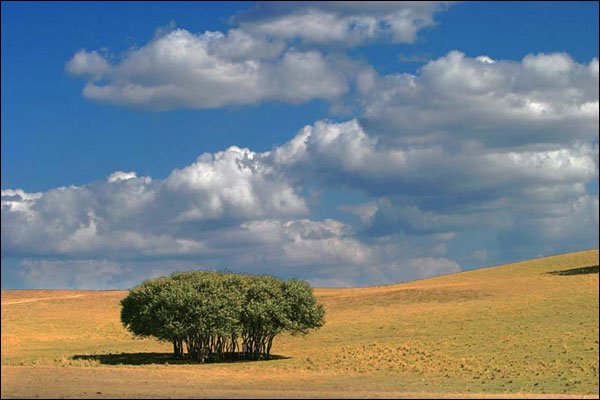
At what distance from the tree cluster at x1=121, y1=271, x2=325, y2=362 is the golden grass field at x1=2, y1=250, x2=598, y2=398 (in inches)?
124

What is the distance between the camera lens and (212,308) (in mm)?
76062

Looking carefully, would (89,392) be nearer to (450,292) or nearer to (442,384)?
(442,384)

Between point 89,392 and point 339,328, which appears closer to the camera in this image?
point 89,392

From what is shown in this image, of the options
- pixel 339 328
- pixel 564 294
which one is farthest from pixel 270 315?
pixel 564 294

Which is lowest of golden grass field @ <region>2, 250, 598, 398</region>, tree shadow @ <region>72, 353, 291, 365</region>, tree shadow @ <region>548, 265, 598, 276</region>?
tree shadow @ <region>72, 353, 291, 365</region>

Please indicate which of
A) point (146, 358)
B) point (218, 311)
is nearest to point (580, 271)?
point (218, 311)

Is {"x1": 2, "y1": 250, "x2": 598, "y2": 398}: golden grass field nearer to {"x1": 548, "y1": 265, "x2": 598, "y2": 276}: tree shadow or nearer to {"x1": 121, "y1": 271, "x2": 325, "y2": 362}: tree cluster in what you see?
{"x1": 548, "y1": 265, "x2": 598, "y2": 276}: tree shadow

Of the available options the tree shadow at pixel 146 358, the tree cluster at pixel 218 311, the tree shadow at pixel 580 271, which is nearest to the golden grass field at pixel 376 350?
the tree shadow at pixel 146 358

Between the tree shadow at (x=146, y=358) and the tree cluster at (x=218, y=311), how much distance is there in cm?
73

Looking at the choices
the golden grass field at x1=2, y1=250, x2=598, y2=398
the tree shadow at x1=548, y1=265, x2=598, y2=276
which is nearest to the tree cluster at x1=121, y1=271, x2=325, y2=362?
the golden grass field at x1=2, y1=250, x2=598, y2=398

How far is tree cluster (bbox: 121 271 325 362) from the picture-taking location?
76.0m

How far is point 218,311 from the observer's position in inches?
2987

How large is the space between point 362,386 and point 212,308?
2781cm

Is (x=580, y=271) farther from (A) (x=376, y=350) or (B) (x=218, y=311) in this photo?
(B) (x=218, y=311)
